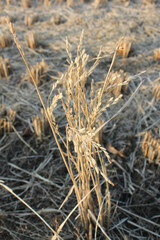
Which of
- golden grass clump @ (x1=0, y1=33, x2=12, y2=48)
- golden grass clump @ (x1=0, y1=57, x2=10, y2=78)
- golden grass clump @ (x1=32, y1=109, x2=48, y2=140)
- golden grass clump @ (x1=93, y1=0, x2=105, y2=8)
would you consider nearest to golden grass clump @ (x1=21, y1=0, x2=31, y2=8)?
golden grass clump @ (x1=93, y1=0, x2=105, y2=8)

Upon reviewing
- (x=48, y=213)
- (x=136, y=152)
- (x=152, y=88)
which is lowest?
(x=48, y=213)

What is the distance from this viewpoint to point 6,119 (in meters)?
2.08

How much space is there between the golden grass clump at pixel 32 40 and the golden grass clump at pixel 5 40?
260 mm

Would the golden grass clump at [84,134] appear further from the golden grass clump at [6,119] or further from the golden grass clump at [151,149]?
the golden grass clump at [6,119]

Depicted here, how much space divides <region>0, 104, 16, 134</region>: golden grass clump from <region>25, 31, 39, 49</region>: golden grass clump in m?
1.42

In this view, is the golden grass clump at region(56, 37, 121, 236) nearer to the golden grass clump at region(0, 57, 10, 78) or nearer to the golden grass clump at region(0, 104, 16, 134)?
the golden grass clump at region(0, 104, 16, 134)

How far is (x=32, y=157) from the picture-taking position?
1.86 meters

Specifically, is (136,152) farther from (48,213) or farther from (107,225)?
(48,213)

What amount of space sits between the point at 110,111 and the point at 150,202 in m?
1.03

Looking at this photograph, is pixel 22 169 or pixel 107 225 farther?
pixel 22 169

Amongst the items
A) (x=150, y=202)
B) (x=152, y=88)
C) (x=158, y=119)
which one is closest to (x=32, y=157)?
(x=150, y=202)

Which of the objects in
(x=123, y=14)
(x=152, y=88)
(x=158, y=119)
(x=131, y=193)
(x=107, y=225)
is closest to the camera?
(x=107, y=225)

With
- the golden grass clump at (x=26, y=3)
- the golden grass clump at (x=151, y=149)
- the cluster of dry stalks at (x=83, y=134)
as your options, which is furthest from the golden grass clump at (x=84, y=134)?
the golden grass clump at (x=26, y=3)

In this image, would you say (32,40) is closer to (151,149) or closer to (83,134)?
(151,149)
